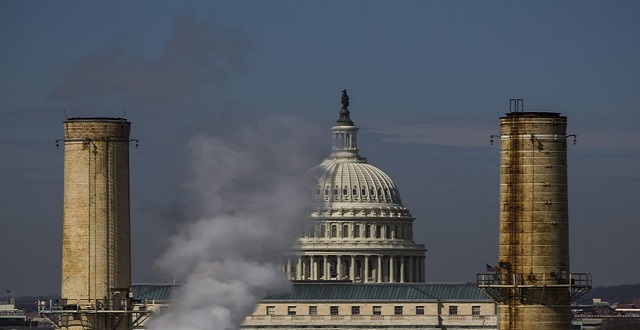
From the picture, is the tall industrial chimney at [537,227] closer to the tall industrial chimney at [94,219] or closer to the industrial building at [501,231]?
the industrial building at [501,231]

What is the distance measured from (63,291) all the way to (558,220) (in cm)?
2828

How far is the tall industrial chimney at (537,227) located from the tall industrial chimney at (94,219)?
21.5 m

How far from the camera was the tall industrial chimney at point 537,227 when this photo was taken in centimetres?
15012

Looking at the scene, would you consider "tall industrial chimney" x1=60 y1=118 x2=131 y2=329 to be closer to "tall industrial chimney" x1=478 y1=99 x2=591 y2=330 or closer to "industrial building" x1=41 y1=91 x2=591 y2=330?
"industrial building" x1=41 y1=91 x2=591 y2=330

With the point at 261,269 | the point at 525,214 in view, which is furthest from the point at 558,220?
the point at 261,269

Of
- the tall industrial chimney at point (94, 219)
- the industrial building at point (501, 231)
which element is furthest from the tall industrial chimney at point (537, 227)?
the tall industrial chimney at point (94, 219)

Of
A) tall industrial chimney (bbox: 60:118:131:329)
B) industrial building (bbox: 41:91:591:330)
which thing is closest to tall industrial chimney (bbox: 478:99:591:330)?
industrial building (bbox: 41:91:591:330)

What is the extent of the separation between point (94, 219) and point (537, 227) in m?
24.8

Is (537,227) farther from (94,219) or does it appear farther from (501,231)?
(94,219)

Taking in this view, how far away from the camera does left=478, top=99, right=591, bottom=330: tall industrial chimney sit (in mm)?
150125

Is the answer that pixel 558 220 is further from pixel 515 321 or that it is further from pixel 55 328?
pixel 55 328

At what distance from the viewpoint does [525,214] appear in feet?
493

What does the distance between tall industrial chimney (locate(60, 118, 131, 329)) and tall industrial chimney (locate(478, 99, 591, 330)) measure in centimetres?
2147

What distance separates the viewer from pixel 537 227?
15038cm
